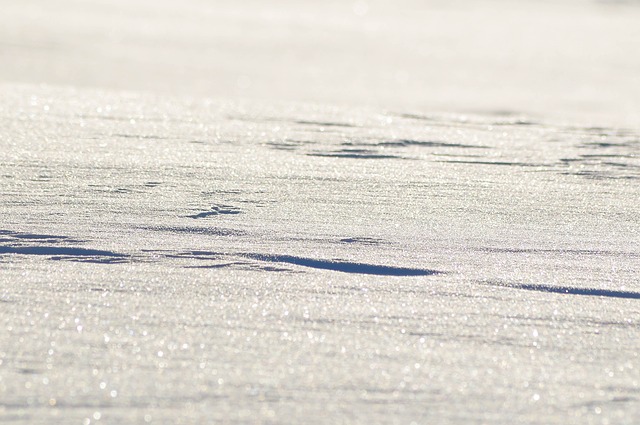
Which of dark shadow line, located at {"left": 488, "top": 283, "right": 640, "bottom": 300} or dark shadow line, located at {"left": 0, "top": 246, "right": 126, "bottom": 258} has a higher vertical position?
dark shadow line, located at {"left": 0, "top": 246, "right": 126, "bottom": 258}

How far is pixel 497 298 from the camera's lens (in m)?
1.27

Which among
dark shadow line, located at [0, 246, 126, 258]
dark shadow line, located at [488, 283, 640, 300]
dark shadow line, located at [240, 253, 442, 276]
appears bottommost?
dark shadow line, located at [488, 283, 640, 300]

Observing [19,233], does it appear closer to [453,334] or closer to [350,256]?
[350,256]

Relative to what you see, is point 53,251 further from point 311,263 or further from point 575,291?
point 575,291

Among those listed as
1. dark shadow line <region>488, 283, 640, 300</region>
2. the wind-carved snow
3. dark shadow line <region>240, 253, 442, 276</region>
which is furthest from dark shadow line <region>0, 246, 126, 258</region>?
dark shadow line <region>488, 283, 640, 300</region>

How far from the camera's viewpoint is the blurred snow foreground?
3.29 feet

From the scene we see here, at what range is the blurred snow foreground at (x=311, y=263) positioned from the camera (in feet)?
3.29

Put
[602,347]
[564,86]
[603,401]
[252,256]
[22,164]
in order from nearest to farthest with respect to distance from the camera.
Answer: [603,401] < [602,347] < [252,256] < [22,164] < [564,86]

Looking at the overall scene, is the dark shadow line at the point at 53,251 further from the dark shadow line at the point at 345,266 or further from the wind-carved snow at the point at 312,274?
the dark shadow line at the point at 345,266

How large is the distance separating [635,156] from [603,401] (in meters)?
1.19

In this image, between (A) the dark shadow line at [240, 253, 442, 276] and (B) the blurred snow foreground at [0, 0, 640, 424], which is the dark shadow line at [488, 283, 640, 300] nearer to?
(B) the blurred snow foreground at [0, 0, 640, 424]

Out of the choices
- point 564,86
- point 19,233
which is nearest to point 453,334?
point 19,233

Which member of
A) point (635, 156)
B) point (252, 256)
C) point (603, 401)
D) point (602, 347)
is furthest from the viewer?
point (635, 156)

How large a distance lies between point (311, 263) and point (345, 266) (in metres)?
0.05
